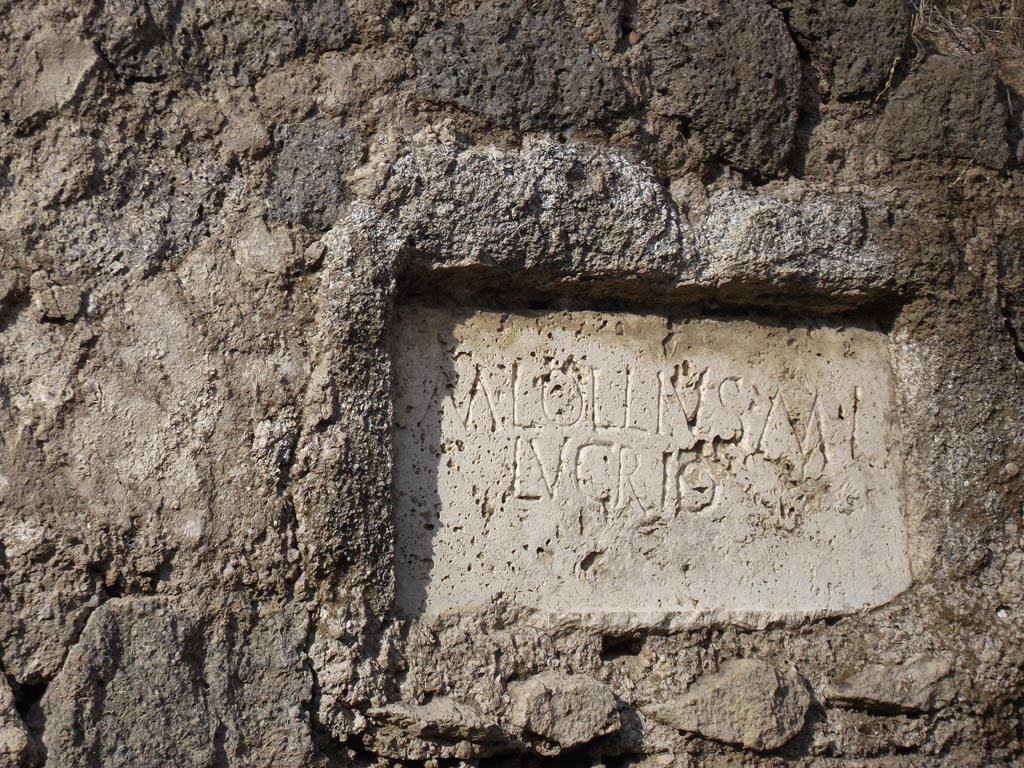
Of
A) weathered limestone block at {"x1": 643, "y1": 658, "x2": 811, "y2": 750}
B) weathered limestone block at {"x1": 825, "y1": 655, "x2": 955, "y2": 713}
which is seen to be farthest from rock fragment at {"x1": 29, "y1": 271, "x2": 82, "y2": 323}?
weathered limestone block at {"x1": 825, "y1": 655, "x2": 955, "y2": 713}

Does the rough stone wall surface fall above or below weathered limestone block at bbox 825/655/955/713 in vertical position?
above

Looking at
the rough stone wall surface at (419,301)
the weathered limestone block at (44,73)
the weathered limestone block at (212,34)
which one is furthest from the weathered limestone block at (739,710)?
the weathered limestone block at (44,73)

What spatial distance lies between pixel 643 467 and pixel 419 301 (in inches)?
24.5

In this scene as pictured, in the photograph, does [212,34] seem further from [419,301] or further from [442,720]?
[442,720]

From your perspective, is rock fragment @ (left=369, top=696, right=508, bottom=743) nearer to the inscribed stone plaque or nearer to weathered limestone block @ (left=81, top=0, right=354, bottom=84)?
the inscribed stone plaque

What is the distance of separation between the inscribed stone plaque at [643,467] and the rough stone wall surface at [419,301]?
6 cm

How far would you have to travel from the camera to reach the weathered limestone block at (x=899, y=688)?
99.5 inches

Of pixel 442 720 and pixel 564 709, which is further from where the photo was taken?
pixel 564 709

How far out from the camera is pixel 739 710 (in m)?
2.40

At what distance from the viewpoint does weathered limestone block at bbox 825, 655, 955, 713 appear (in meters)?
2.53

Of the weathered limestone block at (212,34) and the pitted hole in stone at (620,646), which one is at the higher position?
the weathered limestone block at (212,34)

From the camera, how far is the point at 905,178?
2705 mm

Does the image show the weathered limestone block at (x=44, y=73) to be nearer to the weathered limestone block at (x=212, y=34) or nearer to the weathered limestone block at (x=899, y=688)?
the weathered limestone block at (x=212, y=34)

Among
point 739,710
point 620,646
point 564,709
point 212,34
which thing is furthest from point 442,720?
point 212,34
